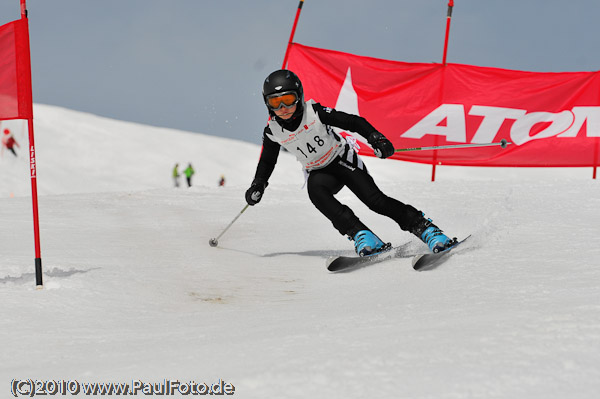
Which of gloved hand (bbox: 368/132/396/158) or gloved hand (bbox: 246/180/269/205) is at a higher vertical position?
gloved hand (bbox: 368/132/396/158)

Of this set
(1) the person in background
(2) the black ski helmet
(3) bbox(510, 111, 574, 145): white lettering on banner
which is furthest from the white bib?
(1) the person in background

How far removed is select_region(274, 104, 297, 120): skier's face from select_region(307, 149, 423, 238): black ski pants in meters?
0.49

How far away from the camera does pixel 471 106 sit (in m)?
8.21

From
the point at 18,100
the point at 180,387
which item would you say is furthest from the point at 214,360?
the point at 18,100

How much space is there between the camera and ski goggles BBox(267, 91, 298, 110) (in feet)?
13.1

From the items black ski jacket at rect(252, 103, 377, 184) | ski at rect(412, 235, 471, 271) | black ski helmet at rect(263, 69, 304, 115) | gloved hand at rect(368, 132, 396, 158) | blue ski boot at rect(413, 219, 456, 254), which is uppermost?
black ski helmet at rect(263, 69, 304, 115)

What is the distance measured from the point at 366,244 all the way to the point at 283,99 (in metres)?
1.15

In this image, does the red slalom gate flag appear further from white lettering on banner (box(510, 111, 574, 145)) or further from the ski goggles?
white lettering on banner (box(510, 111, 574, 145))

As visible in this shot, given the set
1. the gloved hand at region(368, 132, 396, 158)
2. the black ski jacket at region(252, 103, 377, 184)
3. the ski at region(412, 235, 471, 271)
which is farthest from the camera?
the black ski jacket at region(252, 103, 377, 184)

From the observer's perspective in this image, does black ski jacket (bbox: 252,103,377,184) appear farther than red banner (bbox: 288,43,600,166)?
No

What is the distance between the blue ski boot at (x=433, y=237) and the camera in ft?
12.4

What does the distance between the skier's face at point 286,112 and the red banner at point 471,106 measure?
410cm

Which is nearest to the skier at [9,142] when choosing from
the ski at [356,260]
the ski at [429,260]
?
the ski at [356,260]

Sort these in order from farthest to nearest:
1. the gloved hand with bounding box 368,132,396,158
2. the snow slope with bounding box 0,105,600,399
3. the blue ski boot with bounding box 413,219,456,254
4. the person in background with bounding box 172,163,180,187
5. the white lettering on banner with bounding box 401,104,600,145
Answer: the person in background with bounding box 172,163,180,187 → the white lettering on banner with bounding box 401,104,600,145 → the gloved hand with bounding box 368,132,396,158 → the blue ski boot with bounding box 413,219,456,254 → the snow slope with bounding box 0,105,600,399
